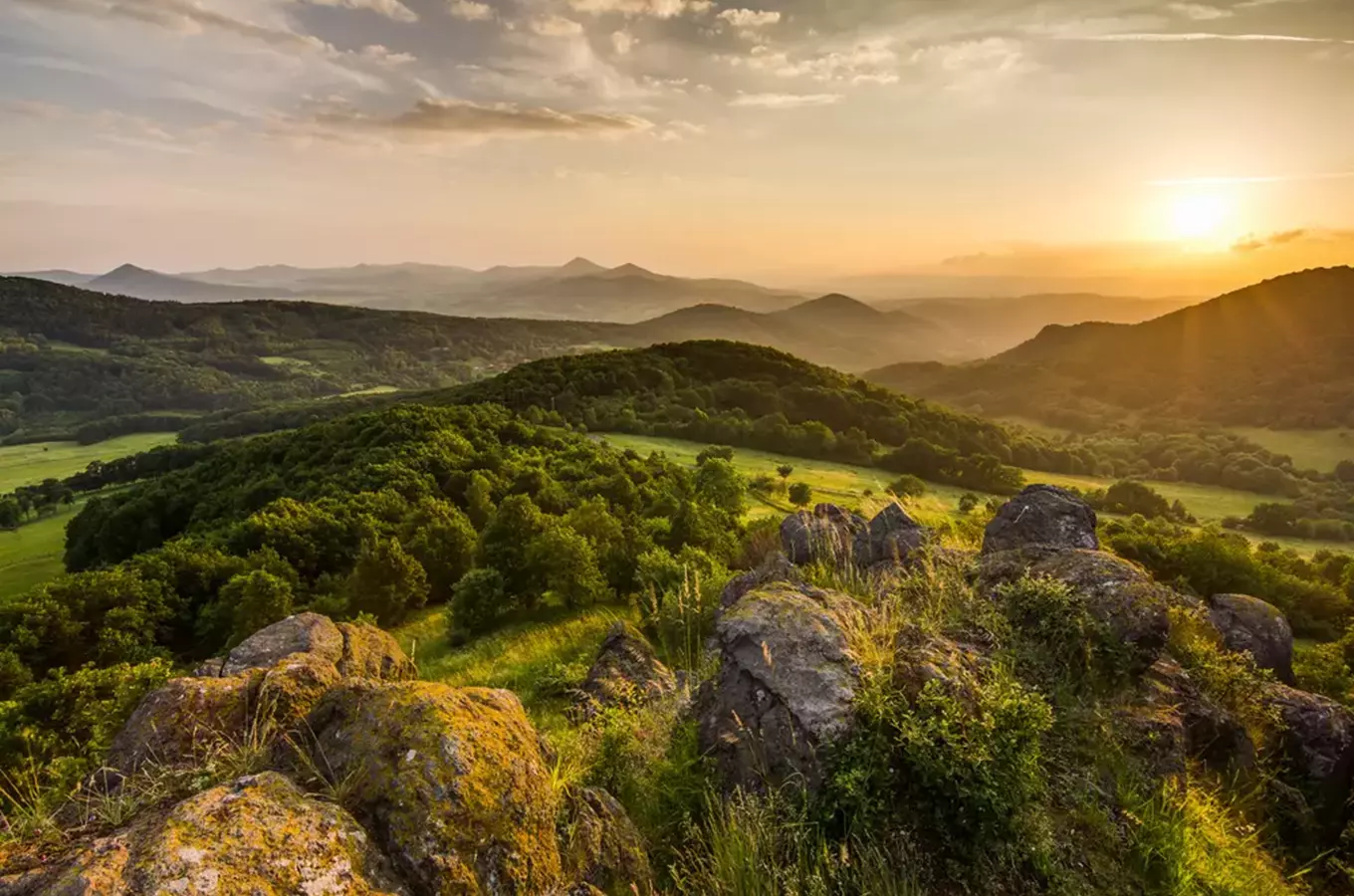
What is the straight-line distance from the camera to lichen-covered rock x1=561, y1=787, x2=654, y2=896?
5484 mm

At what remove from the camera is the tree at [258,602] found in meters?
27.2

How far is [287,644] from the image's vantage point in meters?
10.0

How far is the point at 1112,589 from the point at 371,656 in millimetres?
11720

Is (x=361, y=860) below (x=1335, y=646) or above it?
above

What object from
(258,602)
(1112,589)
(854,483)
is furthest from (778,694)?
(854,483)

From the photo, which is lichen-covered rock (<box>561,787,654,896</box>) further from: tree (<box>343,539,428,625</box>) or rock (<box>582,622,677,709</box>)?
tree (<box>343,539,428,625</box>)

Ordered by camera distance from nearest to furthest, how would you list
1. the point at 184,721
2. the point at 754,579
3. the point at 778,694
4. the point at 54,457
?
the point at 184,721, the point at 778,694, the point at 754,579, the point at 54,457

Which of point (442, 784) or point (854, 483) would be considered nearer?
point (442, 784)

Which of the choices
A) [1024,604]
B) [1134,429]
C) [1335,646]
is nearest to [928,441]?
[1335,646]

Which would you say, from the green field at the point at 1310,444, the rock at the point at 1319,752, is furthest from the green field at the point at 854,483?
the green field at the point at 1310,444

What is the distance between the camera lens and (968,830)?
18.1 feet

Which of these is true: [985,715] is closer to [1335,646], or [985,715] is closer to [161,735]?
[161,735]

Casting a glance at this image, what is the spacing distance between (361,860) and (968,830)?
4.91 metres

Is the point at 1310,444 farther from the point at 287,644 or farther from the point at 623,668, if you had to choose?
the point at 287,644
